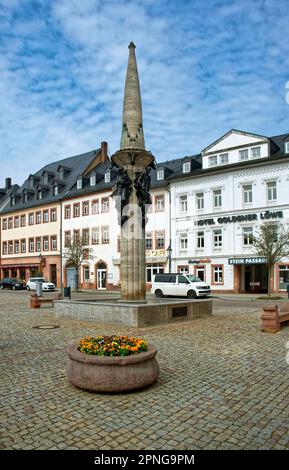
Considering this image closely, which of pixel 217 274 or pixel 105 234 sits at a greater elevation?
pixel 105 234

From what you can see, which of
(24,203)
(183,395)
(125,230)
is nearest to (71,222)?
(24,203)

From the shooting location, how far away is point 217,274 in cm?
3878

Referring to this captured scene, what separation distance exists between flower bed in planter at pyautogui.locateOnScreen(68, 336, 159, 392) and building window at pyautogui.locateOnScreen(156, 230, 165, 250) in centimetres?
3656

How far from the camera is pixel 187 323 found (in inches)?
568

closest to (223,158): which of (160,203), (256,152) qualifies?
(256,152)

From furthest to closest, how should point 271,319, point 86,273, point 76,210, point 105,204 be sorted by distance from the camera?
point 76,210, point 86,273, point 105,204, point 271,319

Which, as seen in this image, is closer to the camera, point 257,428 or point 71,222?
point 257,428

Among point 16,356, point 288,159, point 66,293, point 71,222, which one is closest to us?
point 16,356

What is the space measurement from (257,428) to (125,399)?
193 cm

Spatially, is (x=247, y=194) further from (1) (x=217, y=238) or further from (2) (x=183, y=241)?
(2) (x=183, y=241)

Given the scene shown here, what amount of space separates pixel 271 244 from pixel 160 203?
51.1ft

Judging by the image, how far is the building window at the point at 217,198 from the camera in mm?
39219
